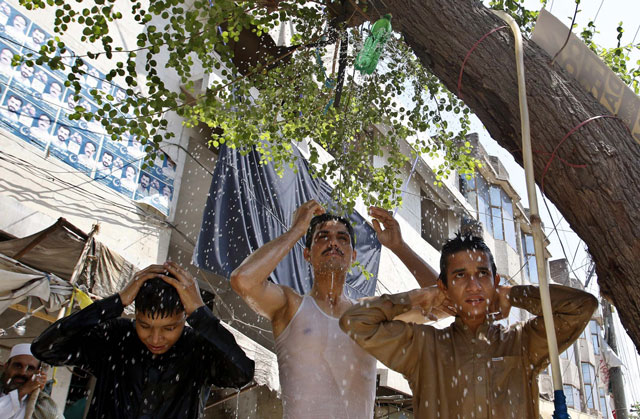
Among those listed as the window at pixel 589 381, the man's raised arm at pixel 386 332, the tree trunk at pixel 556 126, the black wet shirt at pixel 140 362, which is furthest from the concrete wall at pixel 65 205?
the window at pixel 589 381

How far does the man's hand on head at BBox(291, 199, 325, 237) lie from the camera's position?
10.5 feet

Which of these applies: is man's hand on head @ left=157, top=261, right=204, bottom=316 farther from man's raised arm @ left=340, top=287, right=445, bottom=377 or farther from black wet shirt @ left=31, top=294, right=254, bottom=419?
man's raised arm @ left=340, top=287, right=445, bottom=377

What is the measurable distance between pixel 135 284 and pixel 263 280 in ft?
2.25

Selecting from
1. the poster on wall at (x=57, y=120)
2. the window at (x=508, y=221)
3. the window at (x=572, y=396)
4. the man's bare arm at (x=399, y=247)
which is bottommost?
the man's bare arm at (x=399, y=247)

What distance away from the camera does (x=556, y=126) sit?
2.39 m

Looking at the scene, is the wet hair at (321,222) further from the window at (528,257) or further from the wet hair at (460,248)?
the window at (528,257)

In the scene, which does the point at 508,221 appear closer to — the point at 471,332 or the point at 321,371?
the point at 471,332

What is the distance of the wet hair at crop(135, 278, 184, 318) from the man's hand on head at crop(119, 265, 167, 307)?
1.0 inches

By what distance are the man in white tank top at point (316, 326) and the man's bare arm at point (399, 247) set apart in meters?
0.25

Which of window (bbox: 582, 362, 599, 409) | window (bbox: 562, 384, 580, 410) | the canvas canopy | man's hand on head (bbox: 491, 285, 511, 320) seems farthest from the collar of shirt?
window (bbox: 582, 362, 599, 409)

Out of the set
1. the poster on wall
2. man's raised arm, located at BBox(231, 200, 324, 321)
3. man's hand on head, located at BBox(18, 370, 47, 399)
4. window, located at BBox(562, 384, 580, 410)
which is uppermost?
the poster on wall

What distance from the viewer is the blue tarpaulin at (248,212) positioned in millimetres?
7190

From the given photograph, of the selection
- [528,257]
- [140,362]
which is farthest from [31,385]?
[528,257]

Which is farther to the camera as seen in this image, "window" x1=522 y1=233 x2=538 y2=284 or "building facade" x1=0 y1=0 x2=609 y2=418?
"window" x1=522 y1=233 x2=538 y2=284
